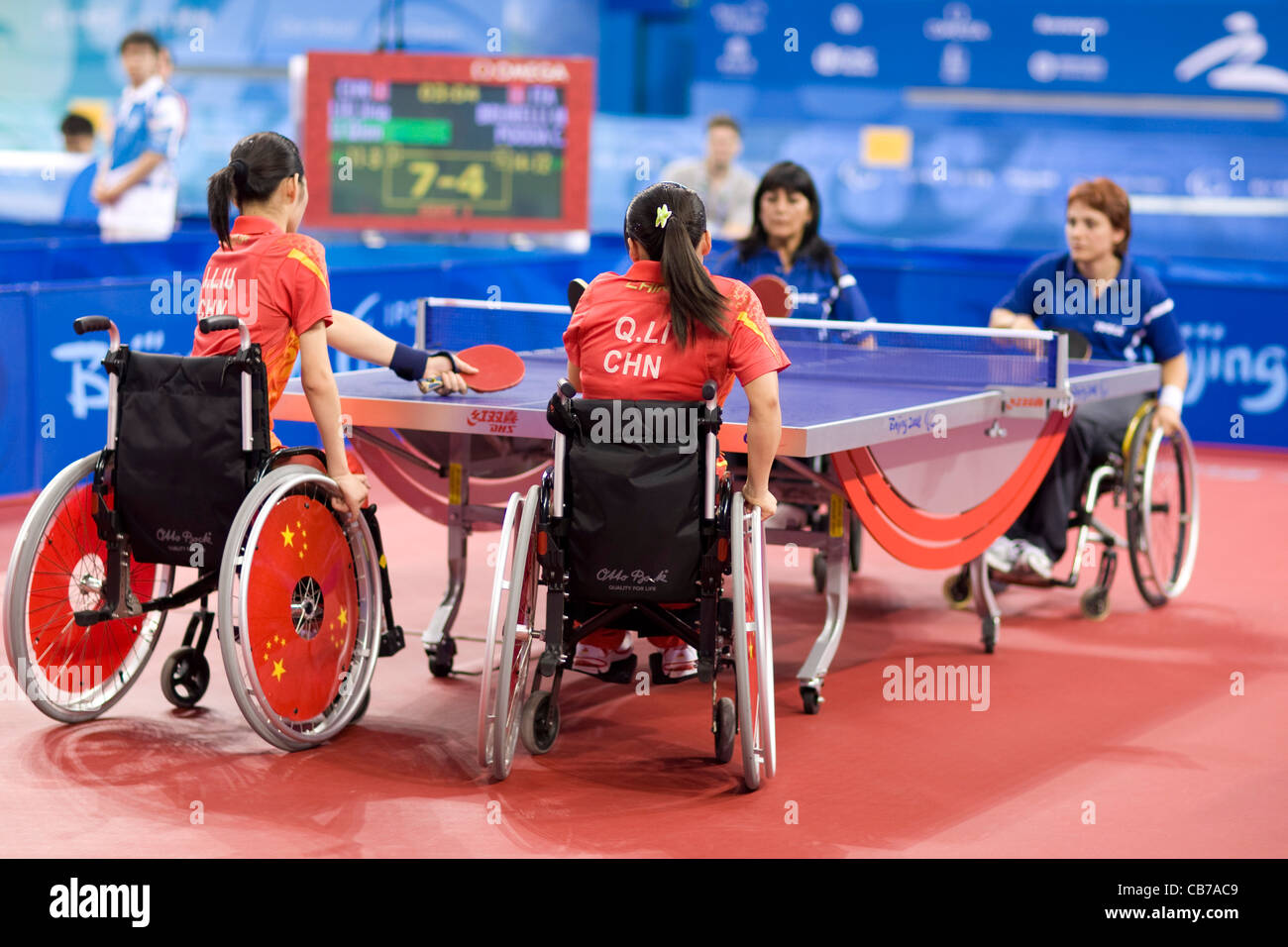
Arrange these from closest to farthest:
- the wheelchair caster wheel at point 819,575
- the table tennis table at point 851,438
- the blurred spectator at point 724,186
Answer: the table tennis table at point 851,438, the wheelchair caster wheel at point 819,575, the blurred spectator at point 724,186

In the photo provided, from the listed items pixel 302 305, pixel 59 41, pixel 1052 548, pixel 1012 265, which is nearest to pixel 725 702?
pixel 302 305

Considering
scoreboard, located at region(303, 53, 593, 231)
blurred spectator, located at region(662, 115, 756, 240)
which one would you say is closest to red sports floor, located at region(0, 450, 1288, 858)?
scoreboard, located at region(303, 53, 593, 231)

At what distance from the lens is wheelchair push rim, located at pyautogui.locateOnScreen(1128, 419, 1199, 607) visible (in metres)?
6.28

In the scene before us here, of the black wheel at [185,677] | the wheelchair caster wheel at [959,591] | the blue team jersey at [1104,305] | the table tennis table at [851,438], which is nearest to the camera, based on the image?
the black wheel at [185,677]

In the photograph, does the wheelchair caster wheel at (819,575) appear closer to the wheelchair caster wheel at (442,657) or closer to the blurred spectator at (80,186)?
the wheelchair caster wheel at (442,657)

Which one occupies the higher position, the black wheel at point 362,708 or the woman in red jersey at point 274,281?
the woman in red jersey at point 274,281

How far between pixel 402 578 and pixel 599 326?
258 centimetres

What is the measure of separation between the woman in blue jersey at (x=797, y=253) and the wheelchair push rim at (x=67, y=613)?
263 cm

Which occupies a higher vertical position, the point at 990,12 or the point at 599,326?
the point at 990,12

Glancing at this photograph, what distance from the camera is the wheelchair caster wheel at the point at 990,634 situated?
595 centimetres

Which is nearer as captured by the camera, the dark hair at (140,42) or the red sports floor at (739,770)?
the red sports floor at (739,770)

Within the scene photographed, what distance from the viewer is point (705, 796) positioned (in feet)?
14.5

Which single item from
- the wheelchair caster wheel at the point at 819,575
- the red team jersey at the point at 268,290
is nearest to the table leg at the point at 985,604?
the wheelchair caster wheel at the point at 819,575
